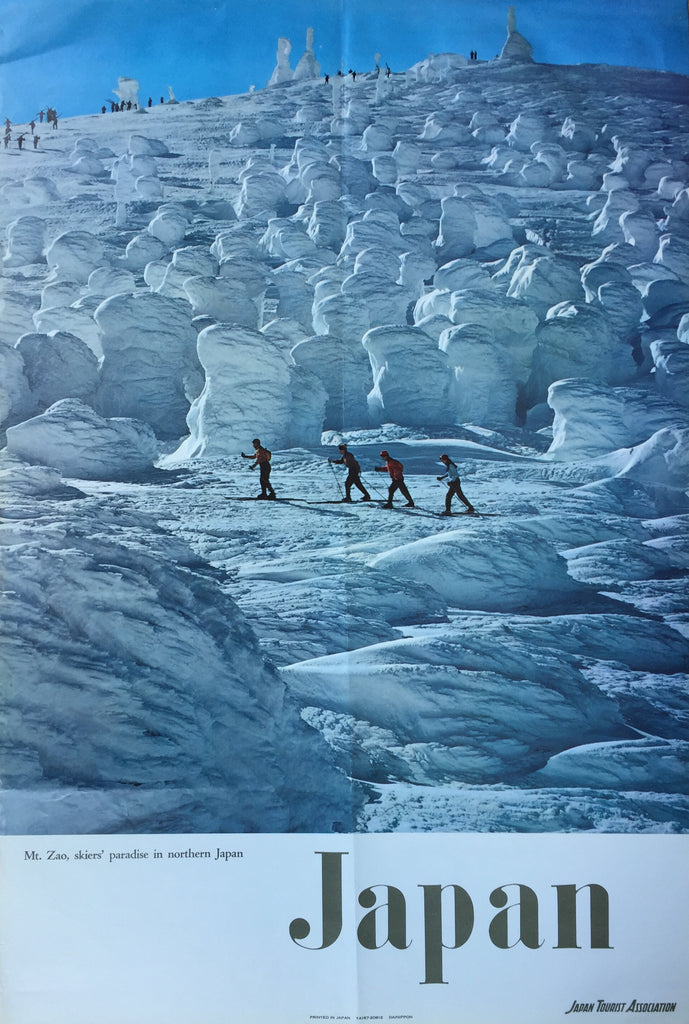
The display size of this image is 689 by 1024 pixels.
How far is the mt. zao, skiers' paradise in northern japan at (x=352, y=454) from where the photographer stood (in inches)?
145

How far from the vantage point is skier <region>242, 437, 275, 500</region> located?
4.11 meters

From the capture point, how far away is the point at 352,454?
4.16 metres

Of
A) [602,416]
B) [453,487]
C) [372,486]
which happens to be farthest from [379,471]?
[602,416]

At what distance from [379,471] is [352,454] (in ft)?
0.44

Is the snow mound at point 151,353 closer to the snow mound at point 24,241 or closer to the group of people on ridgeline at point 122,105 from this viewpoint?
the snow mound at point 24,241

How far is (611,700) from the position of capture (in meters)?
3.79

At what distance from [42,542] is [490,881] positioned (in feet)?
6.81

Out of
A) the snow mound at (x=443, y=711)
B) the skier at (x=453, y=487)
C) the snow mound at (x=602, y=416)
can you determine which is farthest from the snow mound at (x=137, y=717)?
the snow mound at (x=602, y=416)

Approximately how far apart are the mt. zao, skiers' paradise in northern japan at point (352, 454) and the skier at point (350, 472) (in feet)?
0.04

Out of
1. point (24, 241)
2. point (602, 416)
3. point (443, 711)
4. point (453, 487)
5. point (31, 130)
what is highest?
point (31, 130)

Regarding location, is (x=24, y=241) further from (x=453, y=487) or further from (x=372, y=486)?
(x=453, y=487)

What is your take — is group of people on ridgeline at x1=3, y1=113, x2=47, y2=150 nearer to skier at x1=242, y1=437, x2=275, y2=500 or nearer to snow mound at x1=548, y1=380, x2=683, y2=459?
skier at x1=242, y1=437, x2=275, y2=500

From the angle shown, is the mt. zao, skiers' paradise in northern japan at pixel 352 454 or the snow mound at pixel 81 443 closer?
the mt. zao, skiers' paradise in northern japan at pixel 352 454

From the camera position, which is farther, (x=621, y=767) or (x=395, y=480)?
(x=395, y=480)
